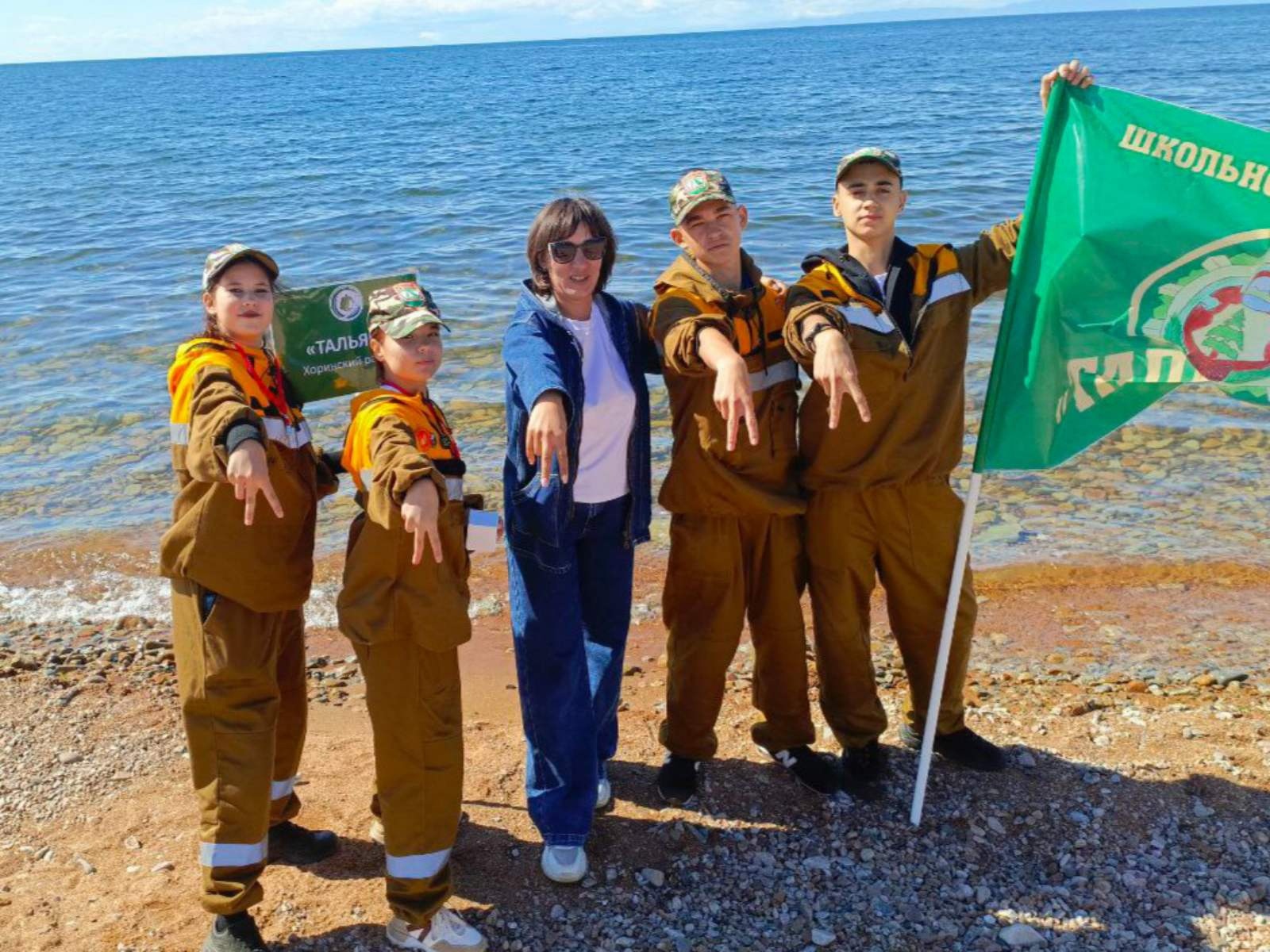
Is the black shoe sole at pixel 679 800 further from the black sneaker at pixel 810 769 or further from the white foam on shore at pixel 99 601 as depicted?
the white foam on shore at pixel 99 601

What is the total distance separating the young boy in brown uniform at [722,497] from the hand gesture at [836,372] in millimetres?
268

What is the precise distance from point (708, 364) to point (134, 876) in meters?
2.77

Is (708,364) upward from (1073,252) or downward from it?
downward

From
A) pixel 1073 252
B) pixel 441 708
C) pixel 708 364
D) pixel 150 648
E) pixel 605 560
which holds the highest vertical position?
pixel 1073 252

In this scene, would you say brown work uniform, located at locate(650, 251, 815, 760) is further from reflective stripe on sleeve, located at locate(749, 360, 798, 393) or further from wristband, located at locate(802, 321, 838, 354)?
wristband, located at locate(802, 321, 838, 354)

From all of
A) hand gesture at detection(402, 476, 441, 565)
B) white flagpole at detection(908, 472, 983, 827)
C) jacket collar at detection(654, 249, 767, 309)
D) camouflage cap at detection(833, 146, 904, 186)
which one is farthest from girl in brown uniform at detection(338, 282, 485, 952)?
white flagpole at detection(908, 472, 983, 827)

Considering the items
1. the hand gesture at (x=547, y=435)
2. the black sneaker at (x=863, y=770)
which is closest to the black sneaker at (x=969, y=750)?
the black sneaker at (x=863, y=770)

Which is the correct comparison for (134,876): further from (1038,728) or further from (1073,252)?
(1073,252)

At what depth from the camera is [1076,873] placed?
4027 mm

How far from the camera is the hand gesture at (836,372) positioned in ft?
11.5

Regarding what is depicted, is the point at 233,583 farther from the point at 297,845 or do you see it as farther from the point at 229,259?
the point at 297,845

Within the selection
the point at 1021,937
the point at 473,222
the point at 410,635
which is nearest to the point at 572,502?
the point at 410,635

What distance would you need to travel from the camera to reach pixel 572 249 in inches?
146

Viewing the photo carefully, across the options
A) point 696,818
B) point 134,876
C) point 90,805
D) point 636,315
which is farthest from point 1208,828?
point 90,805
